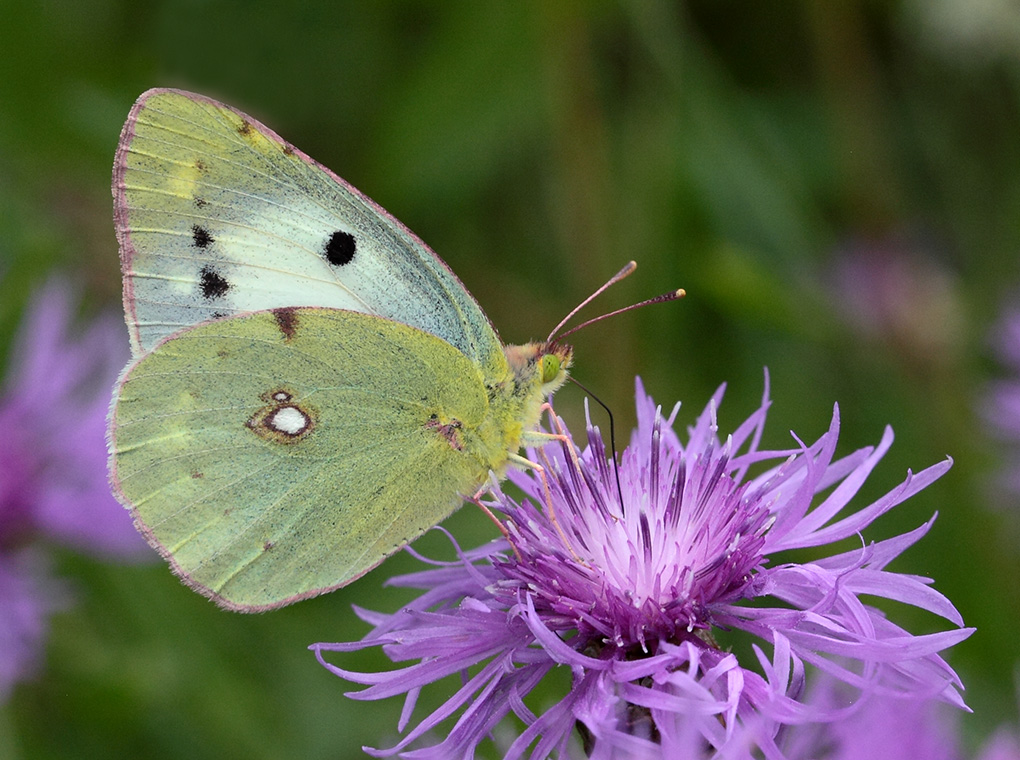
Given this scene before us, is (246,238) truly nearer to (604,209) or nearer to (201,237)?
(201,237)

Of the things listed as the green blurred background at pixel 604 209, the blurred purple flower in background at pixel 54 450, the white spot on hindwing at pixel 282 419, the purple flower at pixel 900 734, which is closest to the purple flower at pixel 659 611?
the purple flower at pixel 900 734

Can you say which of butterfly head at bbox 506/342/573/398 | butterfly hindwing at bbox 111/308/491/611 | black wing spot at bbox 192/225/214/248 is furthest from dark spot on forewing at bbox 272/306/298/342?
butterfly head at bbox 506/342/573/398

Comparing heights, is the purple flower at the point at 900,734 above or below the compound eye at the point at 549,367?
above

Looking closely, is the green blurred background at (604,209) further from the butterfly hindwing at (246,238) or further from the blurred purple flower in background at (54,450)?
the butterfly hindwing at (246,238)

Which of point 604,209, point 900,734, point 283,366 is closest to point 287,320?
point 283,366

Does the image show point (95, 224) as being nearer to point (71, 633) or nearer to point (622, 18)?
point (71, 633)

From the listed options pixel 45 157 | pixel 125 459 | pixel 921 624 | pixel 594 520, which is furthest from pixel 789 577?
pixel 45 157


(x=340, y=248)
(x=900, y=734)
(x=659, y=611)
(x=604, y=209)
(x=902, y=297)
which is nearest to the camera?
(x=900, y=734)
